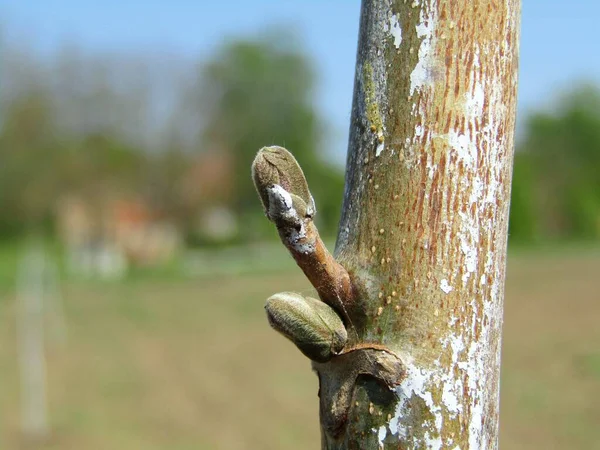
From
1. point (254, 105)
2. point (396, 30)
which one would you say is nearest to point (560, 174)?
point (254, 105)

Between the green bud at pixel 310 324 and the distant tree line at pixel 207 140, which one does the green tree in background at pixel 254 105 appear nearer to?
the distant tree line at pixel 207 140

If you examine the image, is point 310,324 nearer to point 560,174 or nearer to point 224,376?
point 224,376

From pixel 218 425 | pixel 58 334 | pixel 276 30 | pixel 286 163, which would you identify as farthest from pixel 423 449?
pixel 276 30

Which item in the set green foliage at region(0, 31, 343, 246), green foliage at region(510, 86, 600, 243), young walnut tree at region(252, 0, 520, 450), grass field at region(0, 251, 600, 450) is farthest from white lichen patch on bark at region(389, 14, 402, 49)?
green foliage at region(510, 86, 600, 243)

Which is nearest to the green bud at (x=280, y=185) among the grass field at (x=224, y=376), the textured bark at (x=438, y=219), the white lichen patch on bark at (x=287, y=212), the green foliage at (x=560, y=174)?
the white lichen patch on bark at (x=287, y=212)

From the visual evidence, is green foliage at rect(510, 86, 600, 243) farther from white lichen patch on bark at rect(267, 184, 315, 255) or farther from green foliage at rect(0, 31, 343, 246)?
white lichen patch on bark at rect(267, 184, 315, 255)

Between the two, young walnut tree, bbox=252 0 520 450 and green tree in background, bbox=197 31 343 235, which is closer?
young walnut tree, bbox=252 0 520 450

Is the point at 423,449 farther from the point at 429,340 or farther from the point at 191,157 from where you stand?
the point at 191,157
